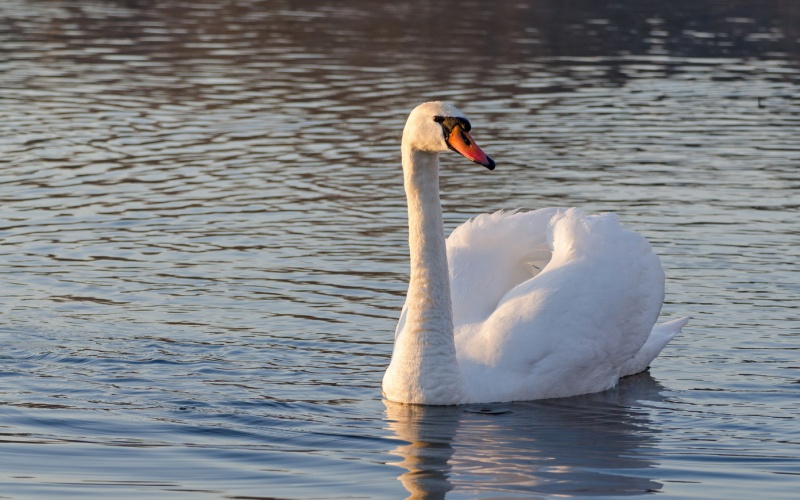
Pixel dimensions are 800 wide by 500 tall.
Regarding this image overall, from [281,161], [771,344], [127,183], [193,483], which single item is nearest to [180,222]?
[127,183]

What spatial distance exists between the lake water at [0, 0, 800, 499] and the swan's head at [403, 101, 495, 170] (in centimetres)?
167

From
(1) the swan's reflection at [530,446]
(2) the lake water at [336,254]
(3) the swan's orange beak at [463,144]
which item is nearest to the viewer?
(1) the swan's reflection at [530,446]

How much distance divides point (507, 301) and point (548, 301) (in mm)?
330

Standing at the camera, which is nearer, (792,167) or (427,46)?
(792,167)

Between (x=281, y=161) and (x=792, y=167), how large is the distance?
20.0 ft

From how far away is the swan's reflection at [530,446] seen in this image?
27.7ft

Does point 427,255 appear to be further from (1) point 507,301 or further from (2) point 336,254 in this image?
(2) point 336,254

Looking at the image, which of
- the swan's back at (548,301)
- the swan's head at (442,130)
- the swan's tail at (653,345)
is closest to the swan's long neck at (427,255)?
the swan's head at (442,130)

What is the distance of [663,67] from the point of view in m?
28.0

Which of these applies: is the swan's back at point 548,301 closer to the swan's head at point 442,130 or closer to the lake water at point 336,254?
the lake water at point 336,254

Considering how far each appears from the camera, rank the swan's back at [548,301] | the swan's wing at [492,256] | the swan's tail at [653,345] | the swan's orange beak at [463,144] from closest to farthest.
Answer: the swan's orange beak at [463,144], the swan's back at [548,301], the swan's wing at [492,256], the swan's tail at [653,345]

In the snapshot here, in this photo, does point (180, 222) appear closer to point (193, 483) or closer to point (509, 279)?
point (509, 279)

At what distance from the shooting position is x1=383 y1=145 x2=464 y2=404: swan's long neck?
9695 millimetres

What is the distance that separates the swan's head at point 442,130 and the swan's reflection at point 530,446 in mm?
1631
